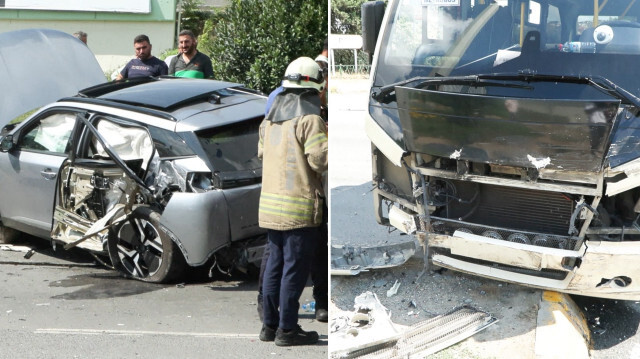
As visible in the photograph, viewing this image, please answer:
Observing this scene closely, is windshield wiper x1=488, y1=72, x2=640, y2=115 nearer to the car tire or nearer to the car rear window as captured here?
the car rear window

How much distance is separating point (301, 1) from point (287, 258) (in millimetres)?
7690

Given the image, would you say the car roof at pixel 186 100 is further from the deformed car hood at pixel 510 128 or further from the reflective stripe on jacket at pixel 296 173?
the deformed car hood at pixel 510 128

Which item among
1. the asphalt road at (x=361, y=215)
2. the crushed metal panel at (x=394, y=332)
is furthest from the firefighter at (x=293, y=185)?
the crushed metal panel at (x=394, y=332)

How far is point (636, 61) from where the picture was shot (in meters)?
5.71

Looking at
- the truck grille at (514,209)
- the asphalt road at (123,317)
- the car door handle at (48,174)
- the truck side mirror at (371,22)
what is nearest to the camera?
the truck grille at (514,209)

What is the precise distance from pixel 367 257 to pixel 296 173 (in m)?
1.21

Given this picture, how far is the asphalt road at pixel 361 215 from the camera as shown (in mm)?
5520

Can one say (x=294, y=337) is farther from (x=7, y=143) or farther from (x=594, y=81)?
(x=7, y=143)

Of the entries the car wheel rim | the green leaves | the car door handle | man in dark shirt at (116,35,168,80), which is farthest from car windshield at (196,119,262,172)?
the green leaves

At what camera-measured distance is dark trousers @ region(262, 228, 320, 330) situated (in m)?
5.78

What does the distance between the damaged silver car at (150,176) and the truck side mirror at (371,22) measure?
4.20 ft

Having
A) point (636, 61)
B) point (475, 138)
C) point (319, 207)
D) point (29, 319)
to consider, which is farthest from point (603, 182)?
point (29, 319)

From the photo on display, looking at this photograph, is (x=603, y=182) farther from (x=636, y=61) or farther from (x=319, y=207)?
(x=319, y=207)

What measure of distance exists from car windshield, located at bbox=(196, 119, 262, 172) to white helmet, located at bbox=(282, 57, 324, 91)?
147 centimetres
